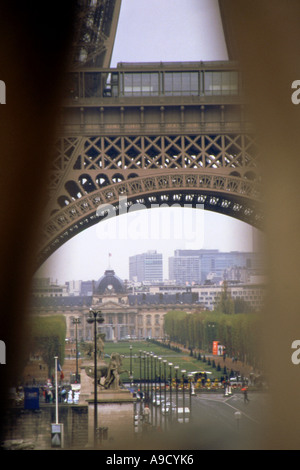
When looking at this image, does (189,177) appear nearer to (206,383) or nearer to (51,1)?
(51,1)

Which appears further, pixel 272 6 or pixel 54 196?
pixel 54 196

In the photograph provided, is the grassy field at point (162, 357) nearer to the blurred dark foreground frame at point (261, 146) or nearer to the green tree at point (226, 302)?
the green tree at point (226, 302)

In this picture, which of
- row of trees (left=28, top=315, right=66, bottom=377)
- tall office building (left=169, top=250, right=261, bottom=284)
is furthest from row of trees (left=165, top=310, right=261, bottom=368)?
row of trees (left=28, top=315, right=66, bottom=377)

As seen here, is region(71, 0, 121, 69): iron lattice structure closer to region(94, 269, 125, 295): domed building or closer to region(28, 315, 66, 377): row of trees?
region(28, 315, 66, 377): row of trees

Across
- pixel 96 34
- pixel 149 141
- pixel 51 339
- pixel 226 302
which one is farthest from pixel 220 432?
pixel 226 302

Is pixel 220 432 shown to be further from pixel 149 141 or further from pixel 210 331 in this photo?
pixel 210 331

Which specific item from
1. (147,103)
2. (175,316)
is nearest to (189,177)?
(147,103)

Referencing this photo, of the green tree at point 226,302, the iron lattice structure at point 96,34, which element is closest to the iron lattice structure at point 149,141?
the iron lattice structure at point 96,34
